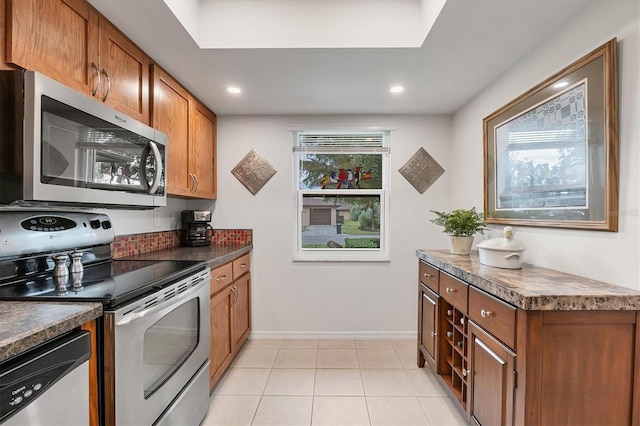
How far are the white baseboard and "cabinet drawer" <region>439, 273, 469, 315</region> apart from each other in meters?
1.20

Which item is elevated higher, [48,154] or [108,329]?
[48,154]

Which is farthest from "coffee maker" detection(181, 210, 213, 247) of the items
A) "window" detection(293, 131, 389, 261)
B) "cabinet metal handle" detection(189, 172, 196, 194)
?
"window" detection(293, 131, 389, 261)

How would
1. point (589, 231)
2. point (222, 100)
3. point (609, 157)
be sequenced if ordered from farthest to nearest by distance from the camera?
point (222, 100) → point (589, 231) → point (609, 157)

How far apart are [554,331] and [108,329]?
5.29 ft

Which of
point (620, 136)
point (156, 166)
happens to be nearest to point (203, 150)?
point (156, 166)

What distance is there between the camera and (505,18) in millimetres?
1498

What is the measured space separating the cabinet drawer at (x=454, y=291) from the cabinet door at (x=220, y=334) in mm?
1509

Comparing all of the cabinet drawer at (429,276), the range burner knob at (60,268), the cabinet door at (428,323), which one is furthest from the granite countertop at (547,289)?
the range burner knob at (60,268)

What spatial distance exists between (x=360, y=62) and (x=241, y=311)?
2194mm

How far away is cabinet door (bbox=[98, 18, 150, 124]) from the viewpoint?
4.92 ft

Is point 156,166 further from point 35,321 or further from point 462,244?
point 462,244

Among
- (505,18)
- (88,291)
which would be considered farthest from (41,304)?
(505,18)

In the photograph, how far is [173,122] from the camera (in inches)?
84.7

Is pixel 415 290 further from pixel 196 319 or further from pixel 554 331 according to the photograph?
pixel 196 319
